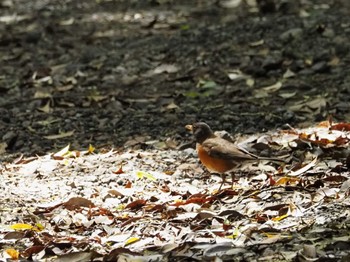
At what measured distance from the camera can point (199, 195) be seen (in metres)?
5.55

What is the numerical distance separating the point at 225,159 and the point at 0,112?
328 centimetres

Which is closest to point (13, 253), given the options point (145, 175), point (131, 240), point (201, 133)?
point (131, 240)

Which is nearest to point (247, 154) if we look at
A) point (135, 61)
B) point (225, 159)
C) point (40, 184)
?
point (225, 159)

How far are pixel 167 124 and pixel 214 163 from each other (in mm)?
1940

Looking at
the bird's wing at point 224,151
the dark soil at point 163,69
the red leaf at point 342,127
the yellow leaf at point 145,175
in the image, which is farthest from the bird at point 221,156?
the dark soil at point 163,69

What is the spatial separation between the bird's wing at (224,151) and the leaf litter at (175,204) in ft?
0.60

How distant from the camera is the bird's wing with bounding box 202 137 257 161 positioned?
5.82m

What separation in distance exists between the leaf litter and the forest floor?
0.01m

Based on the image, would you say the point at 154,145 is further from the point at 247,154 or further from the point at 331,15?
the point at 331,15

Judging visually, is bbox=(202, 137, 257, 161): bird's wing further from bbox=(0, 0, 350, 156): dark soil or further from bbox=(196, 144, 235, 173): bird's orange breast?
bbox=(0, 0, 350, 156): dark soil

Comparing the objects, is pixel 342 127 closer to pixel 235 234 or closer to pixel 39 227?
pixel 235 234

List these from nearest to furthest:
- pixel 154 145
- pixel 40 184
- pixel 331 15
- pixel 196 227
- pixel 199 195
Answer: pixel 196 227, pixel 199 195, pixel 40 184, pixel 154 145, pixel 331 15

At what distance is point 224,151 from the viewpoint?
5883 millimetres

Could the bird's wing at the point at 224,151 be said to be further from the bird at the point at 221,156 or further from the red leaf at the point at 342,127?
the red leaf at the point at 342,127
